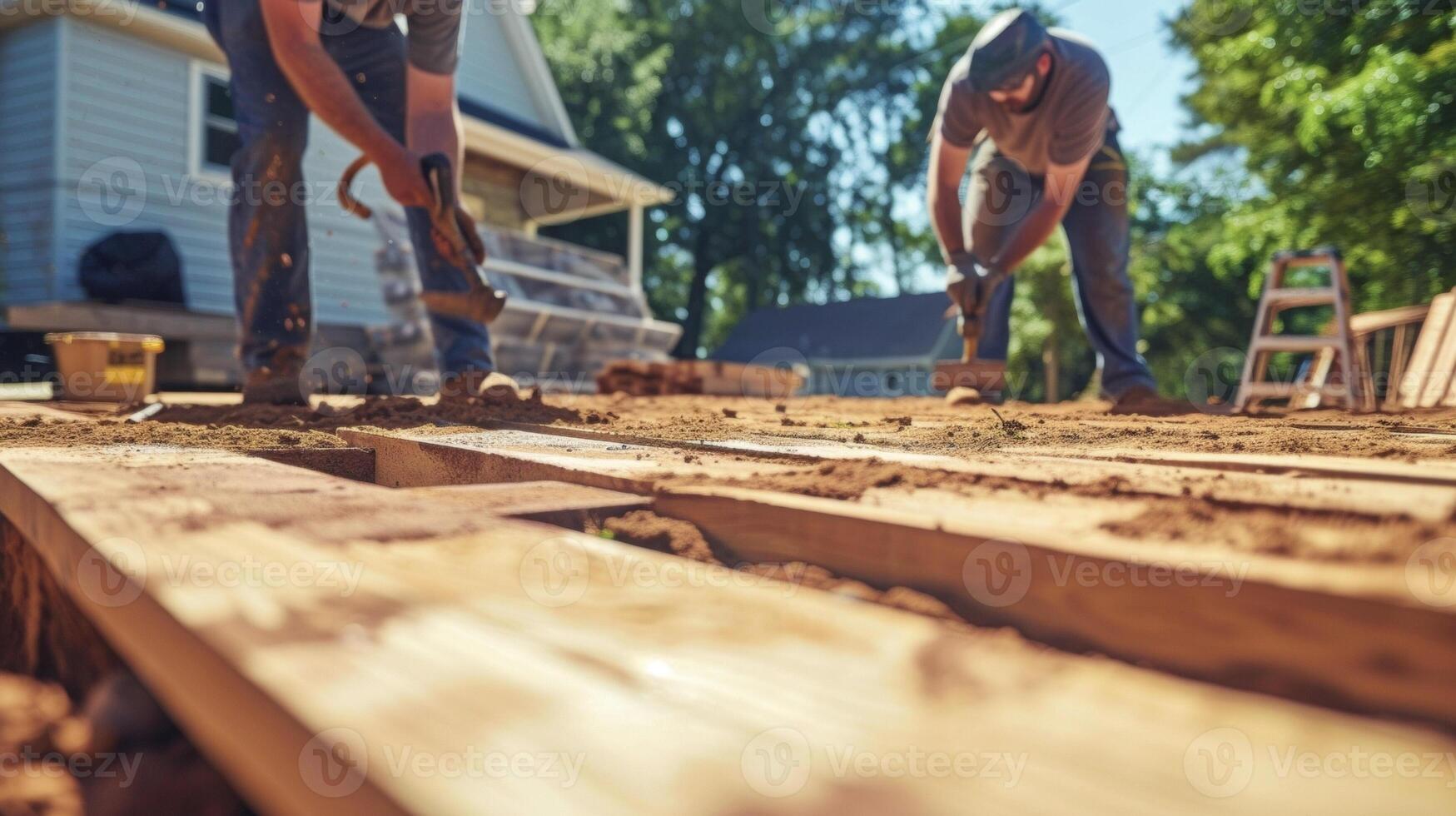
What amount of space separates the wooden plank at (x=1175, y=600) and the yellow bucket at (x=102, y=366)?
424cm

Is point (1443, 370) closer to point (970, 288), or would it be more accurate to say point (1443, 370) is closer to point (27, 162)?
point (970, 288)

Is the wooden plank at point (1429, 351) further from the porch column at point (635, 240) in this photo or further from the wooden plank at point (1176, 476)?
the porch column at point (635, 240)

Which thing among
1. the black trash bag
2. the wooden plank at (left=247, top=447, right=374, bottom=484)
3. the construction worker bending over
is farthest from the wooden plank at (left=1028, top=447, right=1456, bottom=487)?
the black trash bag

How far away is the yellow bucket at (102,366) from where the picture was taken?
405 centimetres

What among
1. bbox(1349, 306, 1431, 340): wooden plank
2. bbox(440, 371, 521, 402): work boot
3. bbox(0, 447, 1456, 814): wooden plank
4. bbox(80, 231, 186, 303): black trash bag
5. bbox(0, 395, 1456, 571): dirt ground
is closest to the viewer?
bbox(0, 447, 1456, 814): wooden plank

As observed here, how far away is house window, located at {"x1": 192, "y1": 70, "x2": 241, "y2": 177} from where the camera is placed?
9.03 m

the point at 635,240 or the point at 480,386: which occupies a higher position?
the point at 635,240

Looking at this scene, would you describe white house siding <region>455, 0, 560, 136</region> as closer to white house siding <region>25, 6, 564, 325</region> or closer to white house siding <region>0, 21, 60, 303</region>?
white house siding <region>25, 6, 564, 325</region>

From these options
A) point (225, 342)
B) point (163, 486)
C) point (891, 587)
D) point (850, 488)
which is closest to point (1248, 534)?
point (891, 587)

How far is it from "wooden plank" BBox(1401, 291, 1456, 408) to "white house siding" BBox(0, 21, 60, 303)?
34.8ft

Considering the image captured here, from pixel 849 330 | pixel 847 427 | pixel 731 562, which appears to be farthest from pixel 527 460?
pixel 849 330

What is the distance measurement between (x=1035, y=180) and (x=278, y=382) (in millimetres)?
4119

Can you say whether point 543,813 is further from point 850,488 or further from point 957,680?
point 850,488

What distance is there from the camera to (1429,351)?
4781 millimetres
